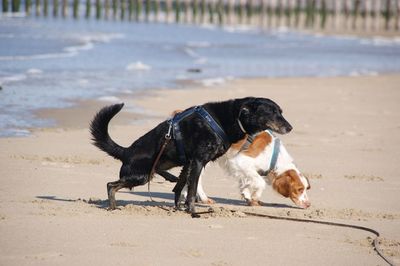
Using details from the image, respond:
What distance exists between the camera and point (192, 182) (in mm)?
6969

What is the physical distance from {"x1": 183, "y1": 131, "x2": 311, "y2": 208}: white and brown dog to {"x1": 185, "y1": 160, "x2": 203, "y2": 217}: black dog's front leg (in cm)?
59

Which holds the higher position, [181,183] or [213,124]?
[213,124]

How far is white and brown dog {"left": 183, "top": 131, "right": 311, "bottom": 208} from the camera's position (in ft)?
25.0

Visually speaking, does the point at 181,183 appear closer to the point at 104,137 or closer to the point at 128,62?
the point at 104,137

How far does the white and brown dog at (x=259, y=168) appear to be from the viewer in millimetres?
Answer: 7609

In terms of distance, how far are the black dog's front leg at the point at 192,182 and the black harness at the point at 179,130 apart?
0.11 m

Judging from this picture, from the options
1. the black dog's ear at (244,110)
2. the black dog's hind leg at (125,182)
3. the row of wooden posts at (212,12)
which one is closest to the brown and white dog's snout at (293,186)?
the black dog's ear at (244,110)

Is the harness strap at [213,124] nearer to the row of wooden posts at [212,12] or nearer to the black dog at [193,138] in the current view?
the black dog at [193,138]

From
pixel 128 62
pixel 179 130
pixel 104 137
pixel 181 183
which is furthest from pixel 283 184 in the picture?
pixel 128 62

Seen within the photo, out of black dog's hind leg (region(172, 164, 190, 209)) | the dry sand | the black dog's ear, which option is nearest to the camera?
the dry sand

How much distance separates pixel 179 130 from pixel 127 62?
46.3 feet

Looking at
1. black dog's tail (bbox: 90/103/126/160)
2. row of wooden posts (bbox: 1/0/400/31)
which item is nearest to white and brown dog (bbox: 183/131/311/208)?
black dog's tail (bbox: 90/103/126/160)

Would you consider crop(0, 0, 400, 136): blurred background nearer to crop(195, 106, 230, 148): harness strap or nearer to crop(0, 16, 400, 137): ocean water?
crop(0, 16, 400, 137): ocean water

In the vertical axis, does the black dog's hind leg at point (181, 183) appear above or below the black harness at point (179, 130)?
below
